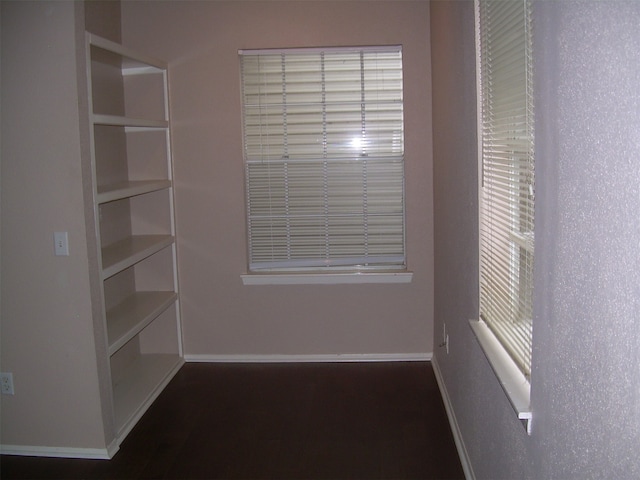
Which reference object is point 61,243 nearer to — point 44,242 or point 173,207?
point 44,242

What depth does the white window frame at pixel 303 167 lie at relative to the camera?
14.0 feet

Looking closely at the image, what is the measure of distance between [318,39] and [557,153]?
2950 millimetres

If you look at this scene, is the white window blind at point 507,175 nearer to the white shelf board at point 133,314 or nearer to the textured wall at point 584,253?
the textured wall at point 584,253

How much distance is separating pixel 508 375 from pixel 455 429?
1.30m

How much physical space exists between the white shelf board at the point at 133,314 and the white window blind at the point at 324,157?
691 millimetres

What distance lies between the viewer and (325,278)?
438 centimetres

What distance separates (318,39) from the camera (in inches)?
164

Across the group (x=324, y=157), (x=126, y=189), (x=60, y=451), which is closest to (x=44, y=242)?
(x=126, y=189)

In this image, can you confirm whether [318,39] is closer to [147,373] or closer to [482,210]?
[482,210]

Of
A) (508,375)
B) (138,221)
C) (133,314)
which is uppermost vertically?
(138,221)

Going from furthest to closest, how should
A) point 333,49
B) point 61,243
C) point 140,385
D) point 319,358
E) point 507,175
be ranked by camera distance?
point 319,358 < point 333,49 < point 140,385 < point 61,243 < point 507,175

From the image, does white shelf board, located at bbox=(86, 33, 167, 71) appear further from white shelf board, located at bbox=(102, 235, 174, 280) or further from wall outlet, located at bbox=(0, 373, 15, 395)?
wall outlet, located at bbox=(0, 373, 15, 395)

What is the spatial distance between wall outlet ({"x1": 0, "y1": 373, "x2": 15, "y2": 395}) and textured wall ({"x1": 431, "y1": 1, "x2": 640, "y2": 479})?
7.70 feet

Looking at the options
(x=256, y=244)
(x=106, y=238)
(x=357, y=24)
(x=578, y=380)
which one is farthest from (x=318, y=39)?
(x=578, y=380)
